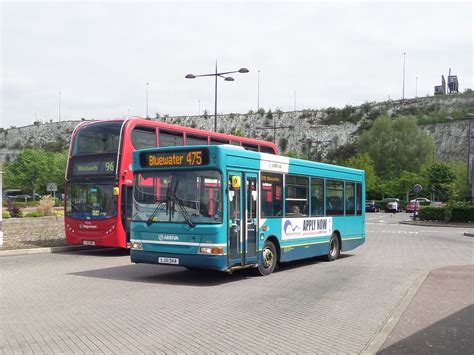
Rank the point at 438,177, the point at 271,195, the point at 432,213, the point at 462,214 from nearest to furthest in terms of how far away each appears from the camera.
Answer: the point at 271,195 → the point at 462,214 → the point at 432,213 → the point at 438,177

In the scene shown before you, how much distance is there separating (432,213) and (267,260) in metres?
31.5

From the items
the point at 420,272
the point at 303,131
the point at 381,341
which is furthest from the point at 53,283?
the point at 303,131

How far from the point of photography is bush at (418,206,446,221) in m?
40.5

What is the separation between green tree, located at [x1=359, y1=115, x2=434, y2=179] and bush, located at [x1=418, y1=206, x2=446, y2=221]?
5078 centimetres

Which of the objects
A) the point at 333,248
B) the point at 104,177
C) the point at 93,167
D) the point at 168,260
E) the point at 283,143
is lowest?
the point at 333,248

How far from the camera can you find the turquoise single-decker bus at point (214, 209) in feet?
36.7

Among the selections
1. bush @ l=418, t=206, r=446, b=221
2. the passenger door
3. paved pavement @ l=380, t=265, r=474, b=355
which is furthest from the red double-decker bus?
bush @ l=418, t=206, r=446, b=221

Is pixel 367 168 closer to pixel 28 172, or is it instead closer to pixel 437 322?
pixel 28 172

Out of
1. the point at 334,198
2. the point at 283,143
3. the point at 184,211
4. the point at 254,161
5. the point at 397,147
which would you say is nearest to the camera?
the point at 184,211

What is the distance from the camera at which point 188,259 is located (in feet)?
36.9

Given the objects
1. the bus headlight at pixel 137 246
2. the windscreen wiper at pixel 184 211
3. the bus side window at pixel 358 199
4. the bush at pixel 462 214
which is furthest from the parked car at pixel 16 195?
the windscreen wiper at pixel 184 211

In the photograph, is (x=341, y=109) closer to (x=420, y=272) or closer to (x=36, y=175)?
(x=36, y=175)

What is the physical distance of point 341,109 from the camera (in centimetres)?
13800

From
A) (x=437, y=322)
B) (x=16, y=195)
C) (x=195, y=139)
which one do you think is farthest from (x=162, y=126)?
(x=16, y=195)
